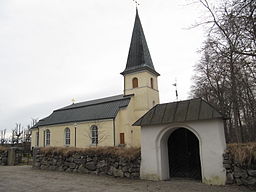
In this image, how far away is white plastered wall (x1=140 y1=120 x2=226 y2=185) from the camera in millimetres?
9266

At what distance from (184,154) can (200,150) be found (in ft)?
8.56

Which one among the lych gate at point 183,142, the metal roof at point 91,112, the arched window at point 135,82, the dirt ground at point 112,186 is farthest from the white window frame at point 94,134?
the dirt ground at point 112,186

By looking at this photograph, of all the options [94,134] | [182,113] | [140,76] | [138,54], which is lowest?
[94,134]

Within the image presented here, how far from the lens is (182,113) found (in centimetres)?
1038

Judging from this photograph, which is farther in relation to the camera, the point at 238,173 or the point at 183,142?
the point at 183,142

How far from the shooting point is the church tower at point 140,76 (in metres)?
29.2

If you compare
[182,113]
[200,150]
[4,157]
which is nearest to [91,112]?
[4,157]

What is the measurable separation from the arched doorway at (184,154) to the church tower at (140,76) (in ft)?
53.3

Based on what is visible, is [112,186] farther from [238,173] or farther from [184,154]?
[238,173]

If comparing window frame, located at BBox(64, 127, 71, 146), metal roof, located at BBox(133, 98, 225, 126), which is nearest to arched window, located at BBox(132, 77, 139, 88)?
window frame, located at BBox(64, 127, 71, 146)

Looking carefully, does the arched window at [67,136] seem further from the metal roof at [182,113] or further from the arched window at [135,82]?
the metal roof at [182,113]

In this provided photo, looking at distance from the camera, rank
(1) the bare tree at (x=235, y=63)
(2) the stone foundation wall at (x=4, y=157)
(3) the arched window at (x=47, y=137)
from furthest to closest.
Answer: (3) the arched window at (x=47, y=137) < (2) the stone foundation wall at (x=4, y=157) < (1) the bare tree at (x=235, y=63)

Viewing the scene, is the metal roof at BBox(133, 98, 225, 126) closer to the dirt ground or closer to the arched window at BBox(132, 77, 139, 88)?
the dirt ground

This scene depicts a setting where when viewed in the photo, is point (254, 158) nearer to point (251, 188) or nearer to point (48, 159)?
point (251, 188)
